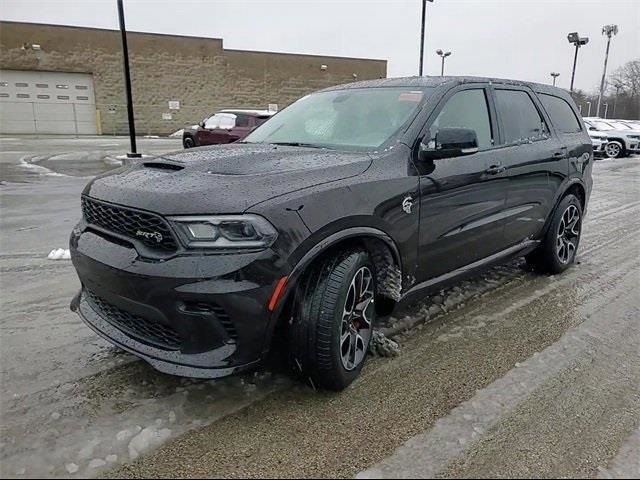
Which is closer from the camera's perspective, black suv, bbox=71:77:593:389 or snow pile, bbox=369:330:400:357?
black suv, bbox=71:77:593:389

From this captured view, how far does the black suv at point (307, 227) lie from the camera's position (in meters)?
2.36

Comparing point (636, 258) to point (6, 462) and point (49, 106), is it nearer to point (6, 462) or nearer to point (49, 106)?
point (6, 462)

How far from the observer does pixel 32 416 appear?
2514mm

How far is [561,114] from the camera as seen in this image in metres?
5.06

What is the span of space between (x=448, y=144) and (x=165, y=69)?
34.6 metres

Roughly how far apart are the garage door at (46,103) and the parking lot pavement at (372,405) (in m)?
32.3

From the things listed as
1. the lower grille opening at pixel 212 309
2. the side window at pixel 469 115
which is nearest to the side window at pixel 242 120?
the side window at pixel 469 115

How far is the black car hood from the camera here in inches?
94.3

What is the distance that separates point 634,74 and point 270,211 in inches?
3088

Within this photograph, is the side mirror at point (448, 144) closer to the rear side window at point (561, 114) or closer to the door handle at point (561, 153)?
the door handle at point (561, 153)

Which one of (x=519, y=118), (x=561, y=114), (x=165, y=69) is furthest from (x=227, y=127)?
(x=165, y=69)

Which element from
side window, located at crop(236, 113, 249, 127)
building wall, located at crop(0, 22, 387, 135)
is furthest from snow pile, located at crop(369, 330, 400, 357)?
building wall, located at crop(0, 22, 387, 135)

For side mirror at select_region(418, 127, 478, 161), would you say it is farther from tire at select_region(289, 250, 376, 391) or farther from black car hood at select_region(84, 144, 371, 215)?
→ tire at select_region(289, 250, 376, 391)

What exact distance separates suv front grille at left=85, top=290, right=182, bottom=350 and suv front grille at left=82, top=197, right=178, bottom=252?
0.40 meters
